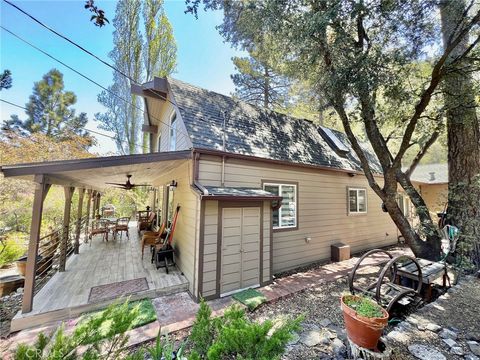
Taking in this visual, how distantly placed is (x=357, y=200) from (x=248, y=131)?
5467 millimetres

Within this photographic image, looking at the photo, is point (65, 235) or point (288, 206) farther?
point (288, 206)

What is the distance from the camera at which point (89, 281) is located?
5.11m

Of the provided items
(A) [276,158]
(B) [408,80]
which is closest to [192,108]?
(A) [276,158]

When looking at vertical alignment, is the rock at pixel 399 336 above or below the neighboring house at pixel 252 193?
below

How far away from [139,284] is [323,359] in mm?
4050

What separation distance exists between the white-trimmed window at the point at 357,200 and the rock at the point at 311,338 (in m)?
5.82

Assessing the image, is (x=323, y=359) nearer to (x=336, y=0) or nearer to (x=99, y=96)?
(x=336, y=0)

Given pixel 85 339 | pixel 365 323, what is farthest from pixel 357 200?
pixel 85 339

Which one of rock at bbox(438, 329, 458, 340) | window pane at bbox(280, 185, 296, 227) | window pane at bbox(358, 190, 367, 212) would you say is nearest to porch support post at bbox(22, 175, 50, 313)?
window pane at bbox(280, 185, 296, 227)

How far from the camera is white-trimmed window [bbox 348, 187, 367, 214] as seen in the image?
8.51 m

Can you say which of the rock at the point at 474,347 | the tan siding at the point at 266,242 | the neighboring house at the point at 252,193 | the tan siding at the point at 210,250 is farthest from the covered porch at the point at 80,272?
the rock at the point at 474,347

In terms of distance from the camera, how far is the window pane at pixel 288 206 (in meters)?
6.61

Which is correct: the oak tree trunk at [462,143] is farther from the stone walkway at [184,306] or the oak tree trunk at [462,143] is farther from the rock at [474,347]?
the rock at [474,347]

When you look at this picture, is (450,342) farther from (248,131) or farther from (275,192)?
(248,131)
